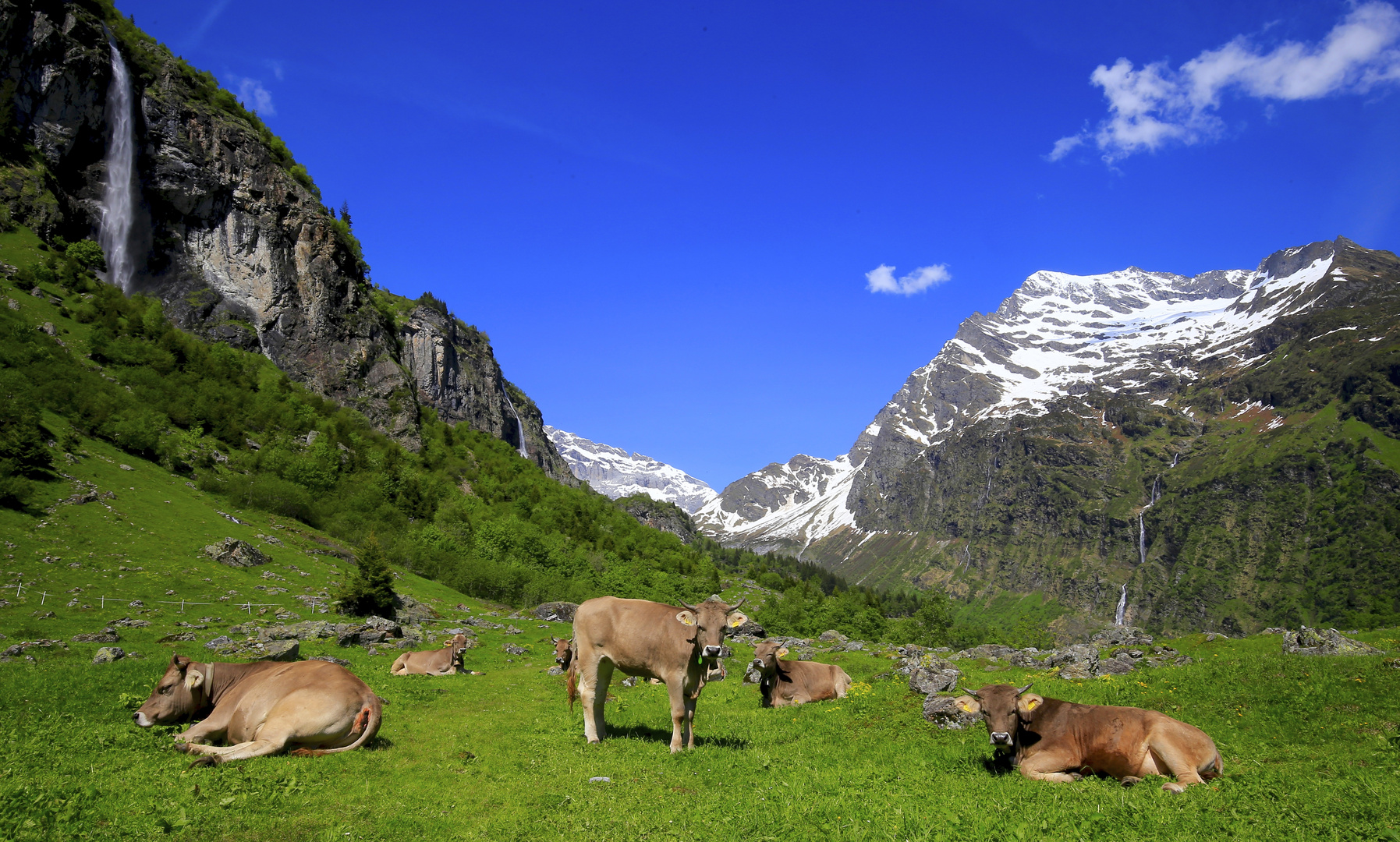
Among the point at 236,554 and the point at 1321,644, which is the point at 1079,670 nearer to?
the point at 1321,644

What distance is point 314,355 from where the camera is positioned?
317ft

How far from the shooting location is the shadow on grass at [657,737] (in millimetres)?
15430

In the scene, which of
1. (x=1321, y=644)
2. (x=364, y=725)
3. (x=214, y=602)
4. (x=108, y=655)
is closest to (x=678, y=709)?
(x=364, y=725)

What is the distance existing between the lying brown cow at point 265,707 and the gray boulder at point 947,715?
490 inches

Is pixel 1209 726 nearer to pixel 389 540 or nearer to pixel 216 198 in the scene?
pixel 389 540

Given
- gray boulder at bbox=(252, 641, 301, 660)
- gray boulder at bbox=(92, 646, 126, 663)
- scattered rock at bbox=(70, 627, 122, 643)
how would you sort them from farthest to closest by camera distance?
scattered rock at bbox=(70, 627, 122, 643), gray boulder at bbox=(92, 646, 126, 663), gray boulder at bbox=(252, 641, 301, 660)

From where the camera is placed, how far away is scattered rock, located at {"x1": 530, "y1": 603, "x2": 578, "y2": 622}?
52719mm

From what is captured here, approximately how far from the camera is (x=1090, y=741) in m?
12.2

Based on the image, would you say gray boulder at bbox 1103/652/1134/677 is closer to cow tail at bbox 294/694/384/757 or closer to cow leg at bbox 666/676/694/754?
cow leg at bbox 666/676/694/754

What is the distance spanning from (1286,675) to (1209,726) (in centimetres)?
339

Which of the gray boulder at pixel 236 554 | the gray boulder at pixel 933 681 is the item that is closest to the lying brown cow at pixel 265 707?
the gray boulder at pixel 933 681

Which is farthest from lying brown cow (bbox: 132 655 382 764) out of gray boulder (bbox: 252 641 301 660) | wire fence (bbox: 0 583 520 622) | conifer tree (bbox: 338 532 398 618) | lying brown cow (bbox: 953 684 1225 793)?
conifer tree (bbox: 338 532 398 618)

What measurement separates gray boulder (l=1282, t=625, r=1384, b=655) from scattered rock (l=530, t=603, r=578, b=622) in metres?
42.0

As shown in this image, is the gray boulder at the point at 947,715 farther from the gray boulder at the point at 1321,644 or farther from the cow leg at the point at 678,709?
the gray boulder at the point at 1321,644
